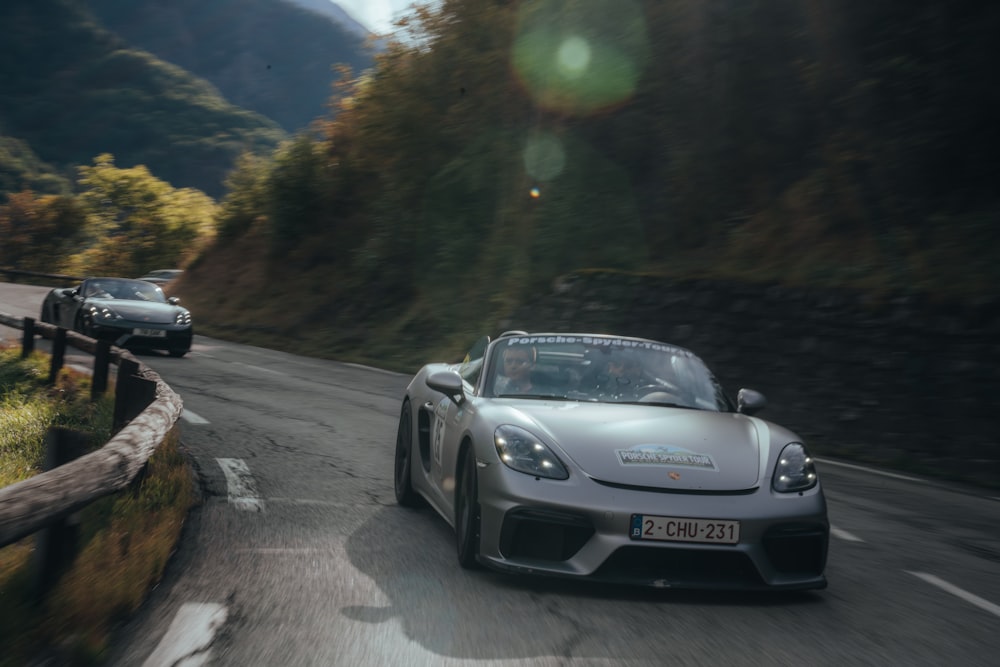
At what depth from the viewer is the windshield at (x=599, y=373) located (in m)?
6.01

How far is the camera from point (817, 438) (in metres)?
12.6

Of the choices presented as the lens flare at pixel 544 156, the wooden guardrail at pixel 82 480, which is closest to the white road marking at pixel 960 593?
the wooden guardrail at pixel 82 480

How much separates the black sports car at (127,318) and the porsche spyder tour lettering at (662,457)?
14.6m

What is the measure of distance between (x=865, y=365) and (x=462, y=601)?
9.01 m

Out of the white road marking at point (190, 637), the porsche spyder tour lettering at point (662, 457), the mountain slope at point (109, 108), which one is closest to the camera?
the white road marking at point (190, 637)

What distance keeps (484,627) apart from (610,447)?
1.11 m

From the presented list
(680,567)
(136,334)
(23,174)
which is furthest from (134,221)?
(680,567)

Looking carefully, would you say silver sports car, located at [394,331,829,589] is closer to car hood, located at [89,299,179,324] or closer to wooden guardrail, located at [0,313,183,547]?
wooden guardrail, located at [0,313,183,547]

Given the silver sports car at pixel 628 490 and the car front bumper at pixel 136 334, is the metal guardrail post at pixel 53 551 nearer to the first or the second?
the silver sports car at pixel 628 490

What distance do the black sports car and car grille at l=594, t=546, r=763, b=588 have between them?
14.8 metres

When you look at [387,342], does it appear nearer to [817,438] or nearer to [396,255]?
[396,255]

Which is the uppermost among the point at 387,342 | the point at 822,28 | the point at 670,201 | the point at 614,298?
the point at 822,28

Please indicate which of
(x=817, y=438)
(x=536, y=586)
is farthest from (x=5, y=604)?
(x=817, y=438)

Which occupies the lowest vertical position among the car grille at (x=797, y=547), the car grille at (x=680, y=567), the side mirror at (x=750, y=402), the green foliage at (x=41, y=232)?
the green foliage at (x=41, y=232)
